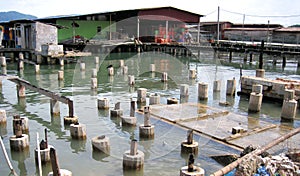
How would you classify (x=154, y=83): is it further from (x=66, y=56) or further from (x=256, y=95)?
(x=66, y=56)

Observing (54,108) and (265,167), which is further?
(54,108)

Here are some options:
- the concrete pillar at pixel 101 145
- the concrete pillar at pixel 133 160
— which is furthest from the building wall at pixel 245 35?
the concrete pillar at pixel 133 160

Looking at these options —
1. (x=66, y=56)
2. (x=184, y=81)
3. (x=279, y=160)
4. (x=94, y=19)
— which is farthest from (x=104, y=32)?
(x=279, y=160)

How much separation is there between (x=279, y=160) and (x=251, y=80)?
11959mm

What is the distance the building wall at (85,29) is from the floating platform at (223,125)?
31.6m

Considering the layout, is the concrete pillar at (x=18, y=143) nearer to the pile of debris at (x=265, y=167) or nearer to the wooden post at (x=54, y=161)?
the wooden post at (x=54, y=161)

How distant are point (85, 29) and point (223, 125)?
3569 cm

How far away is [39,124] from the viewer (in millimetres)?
11953

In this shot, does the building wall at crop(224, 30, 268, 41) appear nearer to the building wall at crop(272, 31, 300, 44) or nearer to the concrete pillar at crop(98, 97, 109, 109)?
the building wall at crop(272, 31, 300, 44)

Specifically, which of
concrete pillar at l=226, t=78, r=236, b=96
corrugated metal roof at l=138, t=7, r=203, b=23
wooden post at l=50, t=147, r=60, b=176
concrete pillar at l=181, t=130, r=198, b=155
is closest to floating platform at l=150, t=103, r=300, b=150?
concrete pillar at l=181, t=130, r=198, b=155

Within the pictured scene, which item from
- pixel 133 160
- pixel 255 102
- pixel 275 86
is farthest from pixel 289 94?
pixel 133 160

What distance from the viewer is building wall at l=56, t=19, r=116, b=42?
4166 cm

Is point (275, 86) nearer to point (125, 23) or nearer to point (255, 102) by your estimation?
point (255, 102)

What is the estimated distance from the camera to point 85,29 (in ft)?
142
